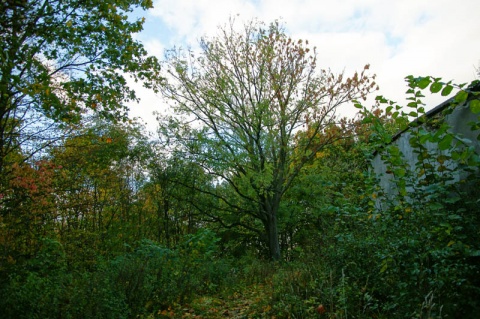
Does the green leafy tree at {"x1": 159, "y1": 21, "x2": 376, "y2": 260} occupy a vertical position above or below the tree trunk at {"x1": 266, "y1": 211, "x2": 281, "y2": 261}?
above

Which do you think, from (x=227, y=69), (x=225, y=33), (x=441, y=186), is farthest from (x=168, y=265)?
(x=225, y=33)

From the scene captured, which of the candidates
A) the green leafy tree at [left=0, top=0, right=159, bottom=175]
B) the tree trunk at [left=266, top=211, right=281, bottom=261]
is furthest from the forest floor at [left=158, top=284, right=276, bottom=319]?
the tree trunk at [left=266, top=211, right=281, bottom=261]

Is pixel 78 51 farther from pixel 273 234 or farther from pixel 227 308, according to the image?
pixel 273 234

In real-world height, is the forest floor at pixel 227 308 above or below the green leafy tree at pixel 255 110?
below

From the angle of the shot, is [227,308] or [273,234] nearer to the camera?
[227,308]

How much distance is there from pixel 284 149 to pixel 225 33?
18.6ft

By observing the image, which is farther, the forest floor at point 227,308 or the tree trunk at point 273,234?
the tree trunk at point 273,234

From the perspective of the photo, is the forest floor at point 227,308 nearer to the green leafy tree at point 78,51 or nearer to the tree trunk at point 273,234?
the green leafy tree at point 78,51

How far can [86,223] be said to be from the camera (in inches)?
555

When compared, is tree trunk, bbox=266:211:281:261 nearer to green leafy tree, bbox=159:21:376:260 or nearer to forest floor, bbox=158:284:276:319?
green leafy tree, bbox=159:21:376:260

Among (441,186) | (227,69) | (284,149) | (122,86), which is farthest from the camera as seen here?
(227,69)

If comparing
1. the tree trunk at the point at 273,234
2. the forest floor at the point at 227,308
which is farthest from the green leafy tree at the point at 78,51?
the tree trunk at the point at 273,234

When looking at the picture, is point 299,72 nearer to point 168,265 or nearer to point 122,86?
point 122,86

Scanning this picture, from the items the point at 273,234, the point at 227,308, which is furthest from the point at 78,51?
the point at 273,234
